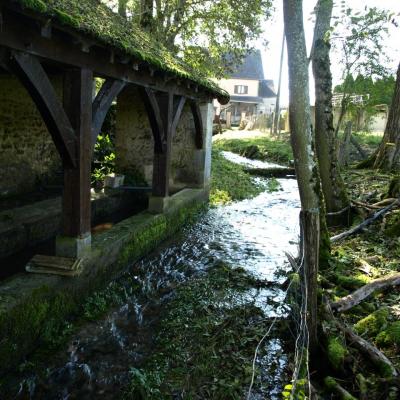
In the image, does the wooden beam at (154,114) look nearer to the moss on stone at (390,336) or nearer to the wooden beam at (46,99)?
the wooden beam at (46,99)

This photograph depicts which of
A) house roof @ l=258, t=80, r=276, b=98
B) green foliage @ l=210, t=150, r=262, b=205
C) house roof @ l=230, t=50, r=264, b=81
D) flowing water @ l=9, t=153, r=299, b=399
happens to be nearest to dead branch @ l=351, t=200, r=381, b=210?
flowing water @ l=9, t=153, r=299, b=399

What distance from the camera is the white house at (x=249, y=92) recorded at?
46062 millimetres

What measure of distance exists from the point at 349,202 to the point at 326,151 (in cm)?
119

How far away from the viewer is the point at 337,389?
138 inches

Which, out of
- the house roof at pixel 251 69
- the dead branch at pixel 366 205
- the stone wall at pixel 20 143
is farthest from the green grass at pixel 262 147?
the house roof at pixel 251 69

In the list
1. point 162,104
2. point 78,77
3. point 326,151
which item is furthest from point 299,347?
point 162,104

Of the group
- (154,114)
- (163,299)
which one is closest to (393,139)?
(154,114)

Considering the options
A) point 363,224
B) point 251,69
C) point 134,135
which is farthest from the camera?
point 251,69

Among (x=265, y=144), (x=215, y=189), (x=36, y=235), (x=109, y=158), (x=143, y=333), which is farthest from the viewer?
(x=265, y=144)

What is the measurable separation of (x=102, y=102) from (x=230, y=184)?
8.92 m

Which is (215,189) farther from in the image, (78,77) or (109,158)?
(78,77)

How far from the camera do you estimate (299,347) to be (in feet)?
13.1

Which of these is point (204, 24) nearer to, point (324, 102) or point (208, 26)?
point (208, 26)

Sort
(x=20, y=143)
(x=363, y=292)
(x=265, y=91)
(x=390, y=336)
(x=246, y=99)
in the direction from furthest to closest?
(x=265, y=91) < (x=246, y=99) < (x=20, y=143) < (x=363, y=292) < (x=390, y=336)
